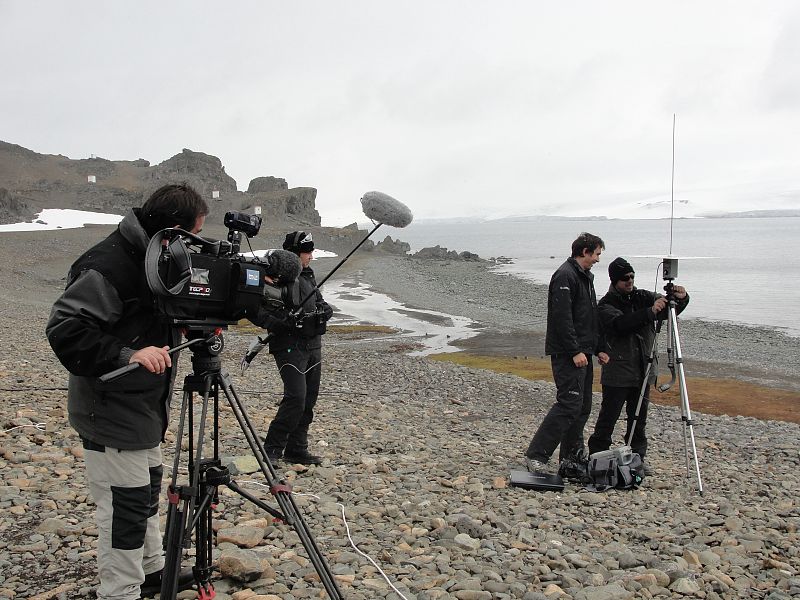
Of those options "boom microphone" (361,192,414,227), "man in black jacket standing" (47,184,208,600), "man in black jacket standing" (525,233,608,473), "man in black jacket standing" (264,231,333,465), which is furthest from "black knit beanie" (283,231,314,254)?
"man in black jacket standing" (47,184,208,600)

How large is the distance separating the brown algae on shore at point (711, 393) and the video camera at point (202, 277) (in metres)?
12.3

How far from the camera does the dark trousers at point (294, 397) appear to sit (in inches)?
260

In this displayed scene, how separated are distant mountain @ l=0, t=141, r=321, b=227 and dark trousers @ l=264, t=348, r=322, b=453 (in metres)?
56.1

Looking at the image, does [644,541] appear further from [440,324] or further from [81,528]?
[440,324]

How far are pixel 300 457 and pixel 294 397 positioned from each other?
2.46 feet

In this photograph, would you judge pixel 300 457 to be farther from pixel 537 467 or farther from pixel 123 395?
pixel 123 395

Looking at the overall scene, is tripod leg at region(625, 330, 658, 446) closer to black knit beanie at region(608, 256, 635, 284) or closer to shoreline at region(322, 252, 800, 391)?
black knit beanie at region(608, 256, 635, 284)

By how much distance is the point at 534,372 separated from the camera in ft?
60.4

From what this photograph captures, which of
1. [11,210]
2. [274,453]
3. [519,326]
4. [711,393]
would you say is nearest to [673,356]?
[274,453]

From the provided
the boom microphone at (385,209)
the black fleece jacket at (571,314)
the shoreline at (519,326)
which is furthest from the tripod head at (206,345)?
the shoreline at (519,326)

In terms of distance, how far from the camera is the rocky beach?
4516 mm

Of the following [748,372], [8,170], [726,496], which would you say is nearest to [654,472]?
[726,496]

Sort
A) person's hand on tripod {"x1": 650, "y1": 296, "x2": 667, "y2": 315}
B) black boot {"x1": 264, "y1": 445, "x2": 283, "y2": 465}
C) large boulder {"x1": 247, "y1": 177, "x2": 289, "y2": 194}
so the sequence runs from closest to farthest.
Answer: black boot {"x1": 264, "y1": 445, "x2": 283, "y2": 465}, person's hand on tripod {"x1": 650, "y1": 296, "x2": 667, "y2": 315}, large boulder {"x1": 247, "y1": 177, "x2": 289, "y2": 194}

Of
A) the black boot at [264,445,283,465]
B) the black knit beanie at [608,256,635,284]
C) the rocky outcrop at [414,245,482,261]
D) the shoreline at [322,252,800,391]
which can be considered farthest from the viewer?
the rocky outcrop at [414,245,482,261]
